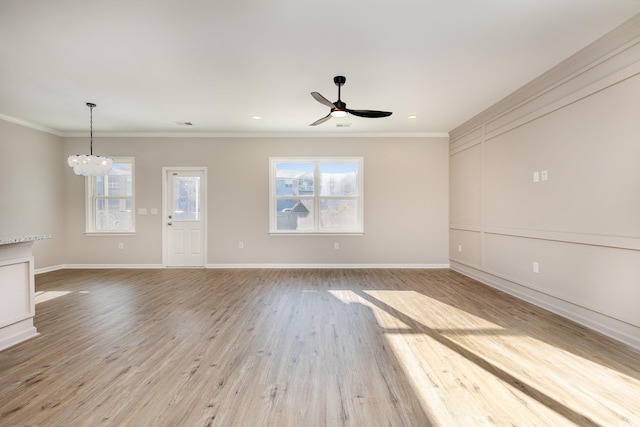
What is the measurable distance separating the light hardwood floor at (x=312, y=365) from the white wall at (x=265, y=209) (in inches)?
80.8

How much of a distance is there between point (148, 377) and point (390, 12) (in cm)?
329

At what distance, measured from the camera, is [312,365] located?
2.18 metres

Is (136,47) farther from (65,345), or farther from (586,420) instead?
(586,420)

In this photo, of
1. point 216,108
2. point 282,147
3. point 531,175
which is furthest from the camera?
point 282,147

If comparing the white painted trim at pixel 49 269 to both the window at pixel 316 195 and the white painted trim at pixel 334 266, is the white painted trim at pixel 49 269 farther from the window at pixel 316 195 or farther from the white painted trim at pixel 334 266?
the window at pixel 316 195

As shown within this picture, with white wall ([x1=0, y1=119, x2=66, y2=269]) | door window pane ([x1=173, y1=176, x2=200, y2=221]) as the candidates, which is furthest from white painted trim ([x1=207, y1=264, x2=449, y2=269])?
white wall ([x1=0, y1=119, x2=66, y2=269])

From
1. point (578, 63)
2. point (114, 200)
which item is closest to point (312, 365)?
point (578, 63)

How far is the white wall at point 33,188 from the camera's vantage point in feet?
15.9

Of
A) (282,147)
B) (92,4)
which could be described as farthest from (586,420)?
(282,147)

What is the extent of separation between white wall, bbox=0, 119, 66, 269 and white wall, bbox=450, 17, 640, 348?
7.92m

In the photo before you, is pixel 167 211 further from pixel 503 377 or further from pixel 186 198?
pixel 503 377

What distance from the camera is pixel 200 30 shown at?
255 cm

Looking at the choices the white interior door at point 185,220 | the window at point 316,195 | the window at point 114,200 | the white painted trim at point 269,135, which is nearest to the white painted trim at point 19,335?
the white interior door at point 185,220

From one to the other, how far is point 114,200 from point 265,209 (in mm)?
3144
